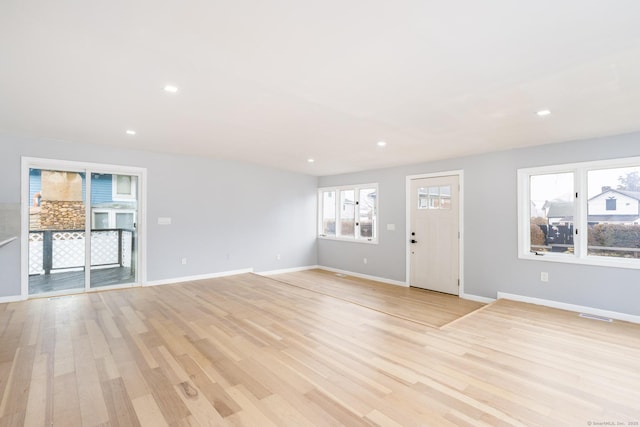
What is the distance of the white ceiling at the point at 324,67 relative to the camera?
1719mm

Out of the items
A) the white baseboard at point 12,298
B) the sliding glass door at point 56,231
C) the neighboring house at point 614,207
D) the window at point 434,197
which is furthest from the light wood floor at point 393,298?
the white baseboard at point 12,298

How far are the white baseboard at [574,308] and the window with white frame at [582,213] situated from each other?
2.04 ft

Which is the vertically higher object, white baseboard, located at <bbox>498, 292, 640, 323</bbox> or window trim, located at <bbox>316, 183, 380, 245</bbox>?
window trim, located at <bbox>316, 183, 380, 245</bbox>

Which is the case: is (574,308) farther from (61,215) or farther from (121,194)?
(61,215)

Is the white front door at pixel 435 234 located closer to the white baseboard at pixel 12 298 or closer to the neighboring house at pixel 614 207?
the neighboring house at pixel 614 207

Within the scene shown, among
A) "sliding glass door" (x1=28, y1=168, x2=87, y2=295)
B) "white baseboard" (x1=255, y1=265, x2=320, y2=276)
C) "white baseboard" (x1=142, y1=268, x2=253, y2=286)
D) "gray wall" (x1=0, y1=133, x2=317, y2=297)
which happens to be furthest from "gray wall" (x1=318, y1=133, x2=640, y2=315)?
"sliding glass door" (x1=28, y1=168, x2=87, y2=295)

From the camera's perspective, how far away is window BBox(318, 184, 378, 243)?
23.6 feet

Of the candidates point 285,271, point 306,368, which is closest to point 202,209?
point 285,271

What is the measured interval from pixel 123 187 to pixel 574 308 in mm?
7337

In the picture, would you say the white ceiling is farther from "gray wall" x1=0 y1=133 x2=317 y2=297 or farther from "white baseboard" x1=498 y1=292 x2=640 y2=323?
"white baseboard" x1=498 y1=292 x2=640 y2=323

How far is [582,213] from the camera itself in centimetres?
435

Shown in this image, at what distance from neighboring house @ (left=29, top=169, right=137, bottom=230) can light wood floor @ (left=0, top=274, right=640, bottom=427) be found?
1560 millimetres

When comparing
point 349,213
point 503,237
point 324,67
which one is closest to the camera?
point 324,67

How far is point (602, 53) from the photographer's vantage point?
2062mm
